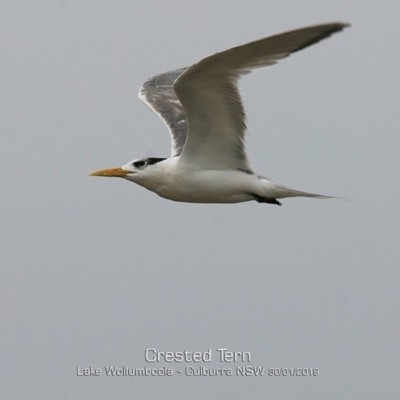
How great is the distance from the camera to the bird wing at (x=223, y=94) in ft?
28.6

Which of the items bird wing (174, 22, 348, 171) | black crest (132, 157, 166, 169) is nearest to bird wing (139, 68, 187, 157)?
black crest (132, 157, 166, 169)

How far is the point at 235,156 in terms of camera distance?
1091cm

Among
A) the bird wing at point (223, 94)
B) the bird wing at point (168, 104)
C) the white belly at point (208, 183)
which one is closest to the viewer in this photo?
the bird wing at point (223, 94)

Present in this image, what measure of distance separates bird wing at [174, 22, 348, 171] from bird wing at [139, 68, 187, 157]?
3.82ft

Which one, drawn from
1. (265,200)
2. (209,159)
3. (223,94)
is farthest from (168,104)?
(223,94)

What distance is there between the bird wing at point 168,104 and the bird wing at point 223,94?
116 cm

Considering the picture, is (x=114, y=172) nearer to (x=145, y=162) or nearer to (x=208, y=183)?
(x=145, y=162)

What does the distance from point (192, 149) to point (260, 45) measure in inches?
87.3

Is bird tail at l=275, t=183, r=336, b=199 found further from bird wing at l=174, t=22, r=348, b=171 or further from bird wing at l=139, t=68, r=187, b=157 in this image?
bird wing at l=139, t=68, r=187, b=157

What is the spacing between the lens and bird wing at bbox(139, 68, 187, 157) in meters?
12.4

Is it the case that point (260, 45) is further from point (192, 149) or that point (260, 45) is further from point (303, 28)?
point (192, 149)

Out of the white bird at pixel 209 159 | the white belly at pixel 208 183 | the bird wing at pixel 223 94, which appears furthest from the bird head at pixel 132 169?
the bird wing at pixel 223 94

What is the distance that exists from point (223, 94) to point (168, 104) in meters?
3.58

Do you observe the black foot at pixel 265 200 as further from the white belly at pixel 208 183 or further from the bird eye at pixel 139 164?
the bird eye at pixel 139 164
